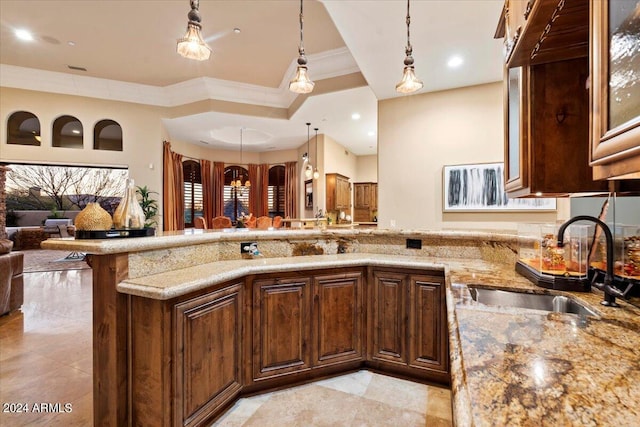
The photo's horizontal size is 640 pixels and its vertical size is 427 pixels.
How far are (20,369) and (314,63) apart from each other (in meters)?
5.28

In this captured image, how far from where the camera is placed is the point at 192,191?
30.5 ft

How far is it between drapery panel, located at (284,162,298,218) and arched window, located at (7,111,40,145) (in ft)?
19.5

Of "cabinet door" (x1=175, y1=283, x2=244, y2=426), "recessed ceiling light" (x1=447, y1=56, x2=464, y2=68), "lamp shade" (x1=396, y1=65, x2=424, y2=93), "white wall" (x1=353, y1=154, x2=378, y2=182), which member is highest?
"recessed ceiling light" (x1=447, y1=56, x2=464, y2=68)

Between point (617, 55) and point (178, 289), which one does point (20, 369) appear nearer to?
point (178, 289)

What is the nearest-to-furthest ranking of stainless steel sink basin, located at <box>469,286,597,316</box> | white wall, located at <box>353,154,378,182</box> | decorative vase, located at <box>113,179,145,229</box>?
stainless steel sink basin, located at <box>469,286,597,316</box>, decorative vase, located at <box>113,179,145,229</box>, white wall, located at <box>353,154,378,182</box>

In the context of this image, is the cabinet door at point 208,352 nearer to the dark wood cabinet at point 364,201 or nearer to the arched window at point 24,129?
the arched window at point 24,129

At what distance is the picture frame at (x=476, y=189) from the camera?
4.29 m

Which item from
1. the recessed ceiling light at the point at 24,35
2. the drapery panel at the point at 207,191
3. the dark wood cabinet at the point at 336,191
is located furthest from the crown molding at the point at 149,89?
the drapery panel at the point at 207,191

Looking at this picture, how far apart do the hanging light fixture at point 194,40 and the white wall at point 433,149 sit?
3389 mm

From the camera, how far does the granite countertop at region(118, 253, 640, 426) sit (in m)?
0.56

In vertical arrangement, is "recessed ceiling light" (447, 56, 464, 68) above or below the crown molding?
below

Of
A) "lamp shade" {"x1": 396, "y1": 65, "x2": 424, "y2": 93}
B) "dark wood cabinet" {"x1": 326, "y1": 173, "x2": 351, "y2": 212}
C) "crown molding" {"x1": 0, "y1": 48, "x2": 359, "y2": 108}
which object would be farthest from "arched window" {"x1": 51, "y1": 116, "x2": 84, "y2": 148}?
"lamp shade" {"x1": 396, "y1": 65, "x2": 424, "y2": 93}

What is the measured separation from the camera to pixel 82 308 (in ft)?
13.2

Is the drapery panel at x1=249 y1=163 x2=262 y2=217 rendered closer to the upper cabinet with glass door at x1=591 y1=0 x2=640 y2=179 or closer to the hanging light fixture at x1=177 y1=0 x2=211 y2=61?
the hanging light fixture at x1=177 y1=0 x2=211 y2=61
